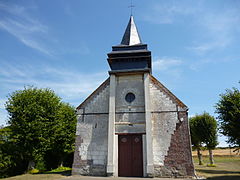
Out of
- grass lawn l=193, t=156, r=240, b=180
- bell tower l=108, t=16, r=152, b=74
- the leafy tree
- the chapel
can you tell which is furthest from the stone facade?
the leafy tree

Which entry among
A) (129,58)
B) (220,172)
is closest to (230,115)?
(220,172)

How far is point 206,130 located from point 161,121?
1425 cm

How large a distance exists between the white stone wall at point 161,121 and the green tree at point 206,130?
13.8 m

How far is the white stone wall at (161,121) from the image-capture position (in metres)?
11.2

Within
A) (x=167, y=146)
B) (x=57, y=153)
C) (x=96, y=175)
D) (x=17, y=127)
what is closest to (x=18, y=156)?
(x=17, y=127)

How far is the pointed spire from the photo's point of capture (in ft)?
49.3

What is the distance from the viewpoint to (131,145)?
11820mm

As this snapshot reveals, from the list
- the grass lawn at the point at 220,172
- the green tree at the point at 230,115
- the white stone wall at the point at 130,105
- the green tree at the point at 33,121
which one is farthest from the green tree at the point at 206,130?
the green tree at the point at 33,121

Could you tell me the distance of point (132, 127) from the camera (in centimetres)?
1209

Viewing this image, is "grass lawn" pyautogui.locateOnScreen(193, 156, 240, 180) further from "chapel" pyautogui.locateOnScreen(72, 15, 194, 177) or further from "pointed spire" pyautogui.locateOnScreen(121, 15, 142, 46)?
"pointed spire" pyautogui.locateOnScreen(121, 15, 142, 46)

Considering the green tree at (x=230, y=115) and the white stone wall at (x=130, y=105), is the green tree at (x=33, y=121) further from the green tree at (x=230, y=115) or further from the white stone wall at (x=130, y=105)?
the green tree at (x=230, y=115)

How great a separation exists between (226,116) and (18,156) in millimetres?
16260

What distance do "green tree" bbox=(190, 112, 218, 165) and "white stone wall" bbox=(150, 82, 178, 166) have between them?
1376cm

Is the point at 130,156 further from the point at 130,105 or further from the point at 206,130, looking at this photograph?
the point at 206,130
